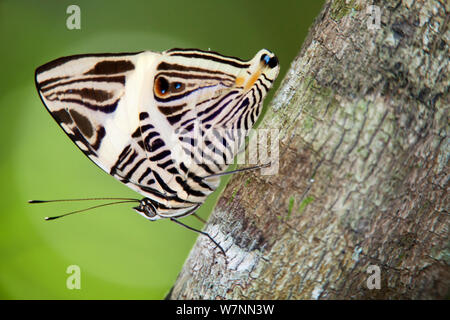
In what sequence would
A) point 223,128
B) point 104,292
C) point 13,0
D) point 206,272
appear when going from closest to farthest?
point 206,272 → point 223,128 → point 104,292 → point 13,0

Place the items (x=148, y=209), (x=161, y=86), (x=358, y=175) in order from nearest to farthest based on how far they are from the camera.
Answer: (x=358, y=175) → (x=161, y=86) → (x=148, y=209)

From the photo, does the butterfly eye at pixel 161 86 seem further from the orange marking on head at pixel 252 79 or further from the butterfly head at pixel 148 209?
the butterfly head at pixel 148 209

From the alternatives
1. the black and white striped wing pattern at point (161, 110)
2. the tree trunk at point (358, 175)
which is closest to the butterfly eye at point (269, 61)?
the black and white striped wing pattern at point (161, 110)

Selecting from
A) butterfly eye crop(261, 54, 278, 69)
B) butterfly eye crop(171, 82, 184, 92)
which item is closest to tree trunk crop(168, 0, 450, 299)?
butterfly eye crop(261, 54, 278, 69)

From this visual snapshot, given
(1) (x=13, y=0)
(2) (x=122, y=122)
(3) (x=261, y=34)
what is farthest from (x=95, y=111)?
(1) (x=13, y=0)

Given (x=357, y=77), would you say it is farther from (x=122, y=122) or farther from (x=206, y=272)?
(x=122, y=122)

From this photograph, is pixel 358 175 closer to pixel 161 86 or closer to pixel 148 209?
pixel 161 86

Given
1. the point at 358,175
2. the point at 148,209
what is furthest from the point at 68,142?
the point at 358,175
